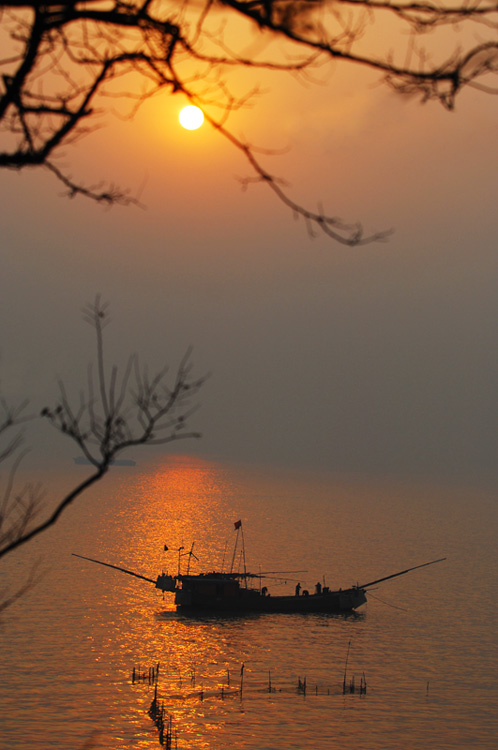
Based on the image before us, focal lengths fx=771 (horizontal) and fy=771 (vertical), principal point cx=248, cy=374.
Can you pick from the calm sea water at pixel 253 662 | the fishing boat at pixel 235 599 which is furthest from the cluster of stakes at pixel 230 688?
the fishing boat at pixel 235 599

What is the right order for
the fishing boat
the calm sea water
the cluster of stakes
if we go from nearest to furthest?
the calm sea water → the cluster of stakes → the fishing boat

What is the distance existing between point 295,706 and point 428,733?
6530 millimetres

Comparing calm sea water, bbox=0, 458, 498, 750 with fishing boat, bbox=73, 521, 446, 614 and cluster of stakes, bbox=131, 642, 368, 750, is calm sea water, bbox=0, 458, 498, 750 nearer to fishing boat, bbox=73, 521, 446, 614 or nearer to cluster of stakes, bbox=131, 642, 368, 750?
cluster of stakes, bbox=131, 642, 368, 750

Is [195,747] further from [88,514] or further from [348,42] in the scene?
[88,514]

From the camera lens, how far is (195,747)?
33875 mm

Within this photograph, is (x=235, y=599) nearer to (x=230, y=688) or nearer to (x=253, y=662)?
(x=253, y=662)

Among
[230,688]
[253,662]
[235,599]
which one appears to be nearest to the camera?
[230,688]

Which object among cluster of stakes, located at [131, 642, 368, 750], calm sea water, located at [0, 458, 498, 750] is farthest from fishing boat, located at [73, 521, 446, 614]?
cluster of stakes, located at [131, 642, 368, 750]

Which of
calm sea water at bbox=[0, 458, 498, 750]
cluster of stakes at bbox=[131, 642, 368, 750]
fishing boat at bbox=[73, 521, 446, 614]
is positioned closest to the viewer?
calm sea water at bbox=[0, 458, 498, 750]

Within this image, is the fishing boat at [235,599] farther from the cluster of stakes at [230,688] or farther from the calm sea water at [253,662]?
the cluster of stakes at [230,688]

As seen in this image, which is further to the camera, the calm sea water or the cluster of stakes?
the cluster of stakes

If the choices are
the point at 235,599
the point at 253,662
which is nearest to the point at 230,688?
the point at 253,662

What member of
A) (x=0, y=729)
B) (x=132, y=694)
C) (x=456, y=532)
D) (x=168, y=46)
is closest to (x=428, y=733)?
(x=132, y=694)

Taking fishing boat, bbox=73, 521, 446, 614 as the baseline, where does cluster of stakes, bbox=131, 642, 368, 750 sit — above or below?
below
